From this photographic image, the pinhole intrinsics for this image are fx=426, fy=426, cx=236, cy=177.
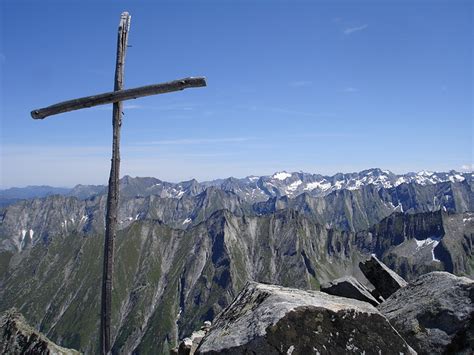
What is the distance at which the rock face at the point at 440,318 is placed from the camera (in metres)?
12.8

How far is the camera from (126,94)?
45.3 feet

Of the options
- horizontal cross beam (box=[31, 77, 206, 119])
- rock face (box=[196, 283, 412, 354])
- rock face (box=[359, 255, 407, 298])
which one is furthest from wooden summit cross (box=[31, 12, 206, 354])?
rock face (box=[359, 255, 407, 298])

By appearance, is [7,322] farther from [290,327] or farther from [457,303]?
[457,303]

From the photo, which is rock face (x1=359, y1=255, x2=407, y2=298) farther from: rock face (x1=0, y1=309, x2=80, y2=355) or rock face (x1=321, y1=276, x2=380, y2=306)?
rock face (x1=0, y1=309, x2=80, y2=355)

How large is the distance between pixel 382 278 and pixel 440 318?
791cm

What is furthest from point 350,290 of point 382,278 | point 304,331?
point 304,331

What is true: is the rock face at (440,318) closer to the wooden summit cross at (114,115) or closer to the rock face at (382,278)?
the rock face at (382,278)

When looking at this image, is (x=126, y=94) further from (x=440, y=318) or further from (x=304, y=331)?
(x=440, y=318)

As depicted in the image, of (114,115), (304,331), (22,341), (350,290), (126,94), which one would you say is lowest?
(22,341)

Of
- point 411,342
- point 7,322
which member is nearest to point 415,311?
point 411,342

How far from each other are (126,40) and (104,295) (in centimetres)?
847

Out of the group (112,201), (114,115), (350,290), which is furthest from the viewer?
(350,290)

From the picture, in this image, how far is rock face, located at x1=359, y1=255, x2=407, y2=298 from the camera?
812 inches

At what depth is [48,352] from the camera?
1521cm
